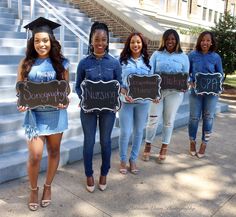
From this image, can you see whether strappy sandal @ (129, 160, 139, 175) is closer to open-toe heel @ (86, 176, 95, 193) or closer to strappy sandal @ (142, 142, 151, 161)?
strappy sandal @ (142, 142, 151, 161)

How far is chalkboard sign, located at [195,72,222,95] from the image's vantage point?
4832mm

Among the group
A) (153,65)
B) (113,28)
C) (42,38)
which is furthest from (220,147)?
(113,28)

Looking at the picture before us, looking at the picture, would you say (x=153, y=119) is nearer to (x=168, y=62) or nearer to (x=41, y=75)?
(x=168, y=62)

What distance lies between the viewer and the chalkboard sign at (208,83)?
483 centimetres

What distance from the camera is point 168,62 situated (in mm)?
4621

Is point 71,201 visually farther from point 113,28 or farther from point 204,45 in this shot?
point 113,28

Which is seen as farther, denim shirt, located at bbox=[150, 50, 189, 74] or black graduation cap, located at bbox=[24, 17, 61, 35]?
denim shirt, located at bbox=[150, 50, 189, 74]

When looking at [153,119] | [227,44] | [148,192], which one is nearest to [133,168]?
[148,192]

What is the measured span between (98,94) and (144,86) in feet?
2.61

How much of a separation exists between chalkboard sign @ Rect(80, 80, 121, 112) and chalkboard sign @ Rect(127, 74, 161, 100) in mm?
471

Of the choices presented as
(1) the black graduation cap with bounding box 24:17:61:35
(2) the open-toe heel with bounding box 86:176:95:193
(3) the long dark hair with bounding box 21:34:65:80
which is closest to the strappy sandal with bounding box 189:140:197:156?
(2) the open-toe heel with bounding box 86:176:95:193

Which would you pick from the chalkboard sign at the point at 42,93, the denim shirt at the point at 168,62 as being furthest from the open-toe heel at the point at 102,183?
the denim shirt at the point at 168,62

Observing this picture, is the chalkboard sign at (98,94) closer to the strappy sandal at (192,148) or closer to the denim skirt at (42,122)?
the denim skirt at (42,122)

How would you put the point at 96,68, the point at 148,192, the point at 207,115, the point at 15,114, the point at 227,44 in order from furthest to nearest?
the point at 227,44 → the point at 207,115 → the point at 15,114 → the point at 148,192 → the point at 96,68
